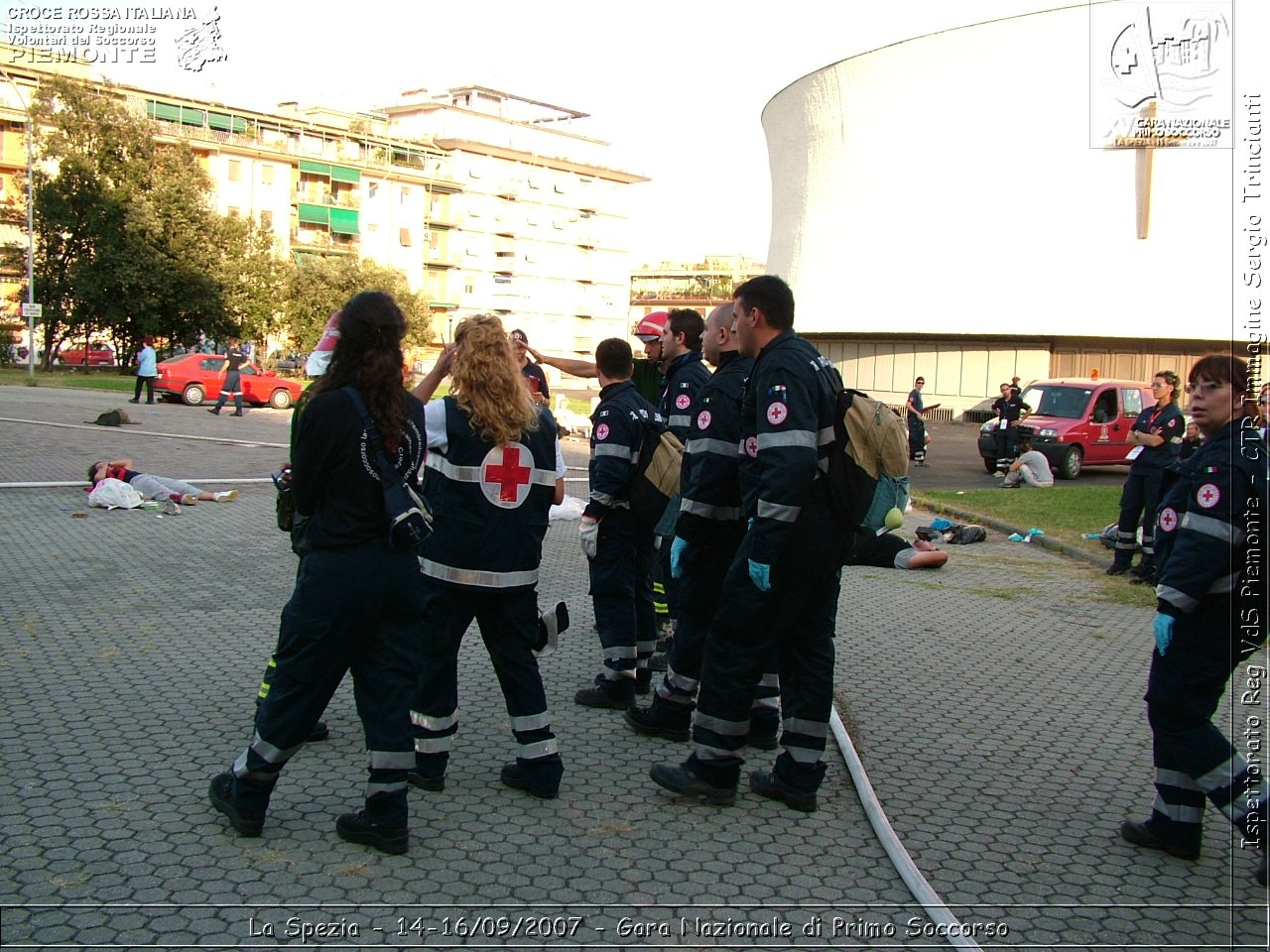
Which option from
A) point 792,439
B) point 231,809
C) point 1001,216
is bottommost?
point 231,809

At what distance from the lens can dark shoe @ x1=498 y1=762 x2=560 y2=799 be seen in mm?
5020

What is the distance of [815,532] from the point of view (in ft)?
16.4

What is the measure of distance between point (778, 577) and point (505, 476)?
4.22 ft

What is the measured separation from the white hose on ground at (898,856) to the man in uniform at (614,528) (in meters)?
1.33

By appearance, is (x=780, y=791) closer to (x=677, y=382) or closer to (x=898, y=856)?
(x=898, y=856)

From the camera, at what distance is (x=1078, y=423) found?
2500 cm

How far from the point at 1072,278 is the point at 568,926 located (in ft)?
164

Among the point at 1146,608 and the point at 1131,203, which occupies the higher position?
the point at 1131,203

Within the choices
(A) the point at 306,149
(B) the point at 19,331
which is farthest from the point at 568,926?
(A) the point at 306,149

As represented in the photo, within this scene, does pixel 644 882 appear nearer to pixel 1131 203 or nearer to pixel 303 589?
pixel 303 589

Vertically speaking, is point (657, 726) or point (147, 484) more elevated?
point (147, 484)

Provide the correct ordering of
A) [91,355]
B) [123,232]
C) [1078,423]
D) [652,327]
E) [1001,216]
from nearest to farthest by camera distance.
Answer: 1. [652,327]
2. [1078,423]
3. [123,232]
4. [1001,216]
5. [91,355]

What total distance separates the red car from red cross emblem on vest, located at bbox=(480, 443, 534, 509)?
31484 millimetres

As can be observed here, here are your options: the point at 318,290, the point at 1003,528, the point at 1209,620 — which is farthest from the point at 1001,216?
the point at 1209,620
